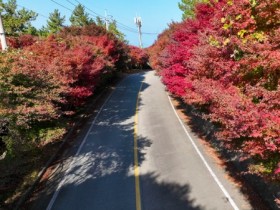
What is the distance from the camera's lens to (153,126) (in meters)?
22.0

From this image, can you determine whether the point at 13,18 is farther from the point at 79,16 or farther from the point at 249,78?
the point at 249,78

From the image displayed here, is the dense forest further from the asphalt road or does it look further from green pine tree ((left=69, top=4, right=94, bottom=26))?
green pine tree ((left=69, top=4, right=94, bottom=26))

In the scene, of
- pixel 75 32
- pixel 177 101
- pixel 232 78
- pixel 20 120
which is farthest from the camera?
pixel 75 32

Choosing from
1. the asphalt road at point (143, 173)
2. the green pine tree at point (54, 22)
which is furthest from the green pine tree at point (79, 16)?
the asphalt road at point (143, 173)

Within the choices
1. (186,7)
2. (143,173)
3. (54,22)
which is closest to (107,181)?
(143,173)

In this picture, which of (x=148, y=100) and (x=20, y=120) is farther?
(x=148, y=100)

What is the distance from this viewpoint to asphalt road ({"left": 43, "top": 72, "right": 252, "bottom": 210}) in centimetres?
1210

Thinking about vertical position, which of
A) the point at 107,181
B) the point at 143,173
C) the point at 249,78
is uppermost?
the point at 249,78

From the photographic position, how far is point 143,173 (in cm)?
1465

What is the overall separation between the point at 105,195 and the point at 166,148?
18.8ft

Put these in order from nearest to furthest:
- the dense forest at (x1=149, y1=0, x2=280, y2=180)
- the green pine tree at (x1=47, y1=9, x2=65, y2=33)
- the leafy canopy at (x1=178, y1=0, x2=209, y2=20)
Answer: the dense forest at (x1=149, y1=0, x2=280, y2=180)
the leafy canopy at (x1=178, y1=0, x2=209, y2=20)
the green pine tree at (x1=47, y1=9, x2=65, y2=33)

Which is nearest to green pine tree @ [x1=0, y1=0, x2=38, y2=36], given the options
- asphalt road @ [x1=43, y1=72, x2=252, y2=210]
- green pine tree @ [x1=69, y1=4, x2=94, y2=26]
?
green pine tree @ [x1=69, y1=4, x2=94, y2=26]

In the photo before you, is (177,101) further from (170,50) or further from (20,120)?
(20,120)

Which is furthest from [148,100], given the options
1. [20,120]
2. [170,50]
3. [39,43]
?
[20,120]
